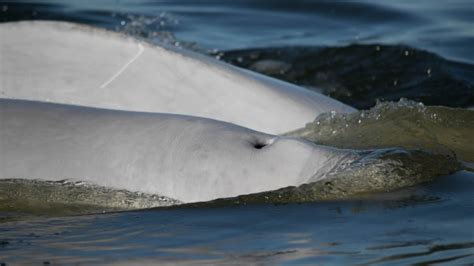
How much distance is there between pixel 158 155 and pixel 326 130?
1.02 m

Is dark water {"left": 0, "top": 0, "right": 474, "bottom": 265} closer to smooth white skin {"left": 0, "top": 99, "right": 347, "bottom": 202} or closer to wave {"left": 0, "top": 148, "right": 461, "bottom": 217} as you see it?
wave {"left": 0, "top": 148, "right": 461, "bottom": 217}

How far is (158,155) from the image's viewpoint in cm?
400

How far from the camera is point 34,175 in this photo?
3992 millimetres

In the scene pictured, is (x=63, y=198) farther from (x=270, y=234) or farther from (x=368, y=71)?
(x=368, y=71)

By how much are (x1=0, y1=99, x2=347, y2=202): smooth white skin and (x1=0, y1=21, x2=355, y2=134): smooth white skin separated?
2.95 ft

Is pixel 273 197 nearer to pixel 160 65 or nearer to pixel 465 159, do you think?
pixel 465 159

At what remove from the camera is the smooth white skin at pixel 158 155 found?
3.89 meters

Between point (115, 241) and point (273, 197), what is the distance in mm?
622

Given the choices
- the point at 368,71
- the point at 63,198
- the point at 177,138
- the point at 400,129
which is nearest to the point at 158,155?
the point at 177,138

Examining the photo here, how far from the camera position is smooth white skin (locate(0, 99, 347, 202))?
3893 mm

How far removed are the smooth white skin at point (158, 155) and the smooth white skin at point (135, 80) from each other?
0.90 metres

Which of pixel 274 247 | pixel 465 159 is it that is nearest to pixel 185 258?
pixel 274 247

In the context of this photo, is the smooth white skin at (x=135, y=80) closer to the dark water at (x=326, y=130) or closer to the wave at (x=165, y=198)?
the dark water at (x=326, y=130)

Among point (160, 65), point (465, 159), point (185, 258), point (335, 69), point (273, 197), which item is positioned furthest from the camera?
point (335, 69)
